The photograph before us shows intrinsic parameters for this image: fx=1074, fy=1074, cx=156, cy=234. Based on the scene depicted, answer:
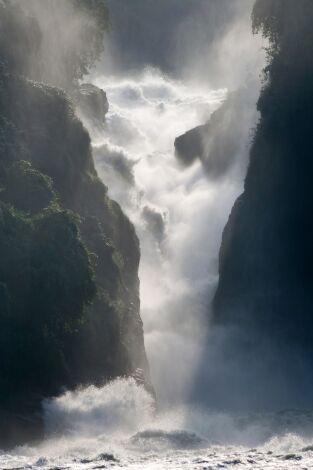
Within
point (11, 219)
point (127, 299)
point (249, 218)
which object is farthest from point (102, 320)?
point (249, 218)

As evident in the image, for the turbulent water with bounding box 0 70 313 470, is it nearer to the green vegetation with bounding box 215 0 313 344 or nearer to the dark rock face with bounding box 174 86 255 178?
the dark rock face with bounding box 174 86 255 178

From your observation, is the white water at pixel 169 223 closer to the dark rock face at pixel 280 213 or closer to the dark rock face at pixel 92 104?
the dark rock face at pixel 92 104

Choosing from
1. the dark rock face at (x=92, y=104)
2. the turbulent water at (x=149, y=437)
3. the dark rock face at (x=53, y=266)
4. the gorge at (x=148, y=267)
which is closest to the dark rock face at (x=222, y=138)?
the gorge at (x=148, y=267)

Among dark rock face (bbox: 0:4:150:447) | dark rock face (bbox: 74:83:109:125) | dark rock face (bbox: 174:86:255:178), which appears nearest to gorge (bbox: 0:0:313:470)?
dark rock face (bbox: 0:4:150:447)

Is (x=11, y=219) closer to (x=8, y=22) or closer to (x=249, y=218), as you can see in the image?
(x=8, y=22)

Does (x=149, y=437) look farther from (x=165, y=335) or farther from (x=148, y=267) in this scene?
(x=148, y=267)

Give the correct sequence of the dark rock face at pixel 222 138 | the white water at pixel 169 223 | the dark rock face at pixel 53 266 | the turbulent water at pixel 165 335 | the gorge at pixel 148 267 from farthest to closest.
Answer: the dark rock face at pixel 222 138
the white water at pixel 169 223
the gorge at pixel 148 267
the dark rock face at pixel 53 266
the turbulent water at pixel 165 335
